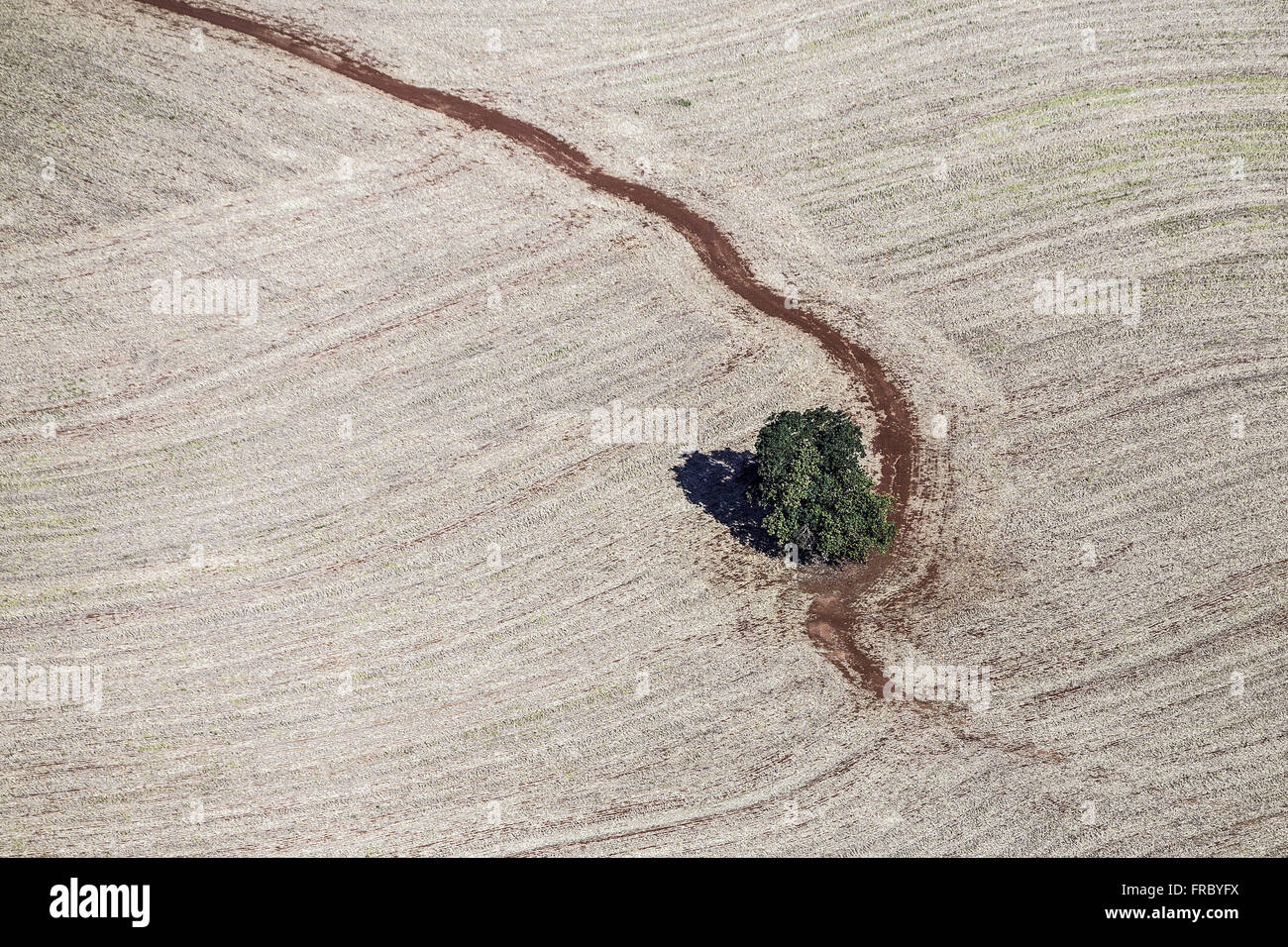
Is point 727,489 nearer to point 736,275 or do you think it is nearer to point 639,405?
point 639,405

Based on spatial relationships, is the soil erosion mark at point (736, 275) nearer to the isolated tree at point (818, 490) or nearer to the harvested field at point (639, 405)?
the harvested field at point (639, 405)

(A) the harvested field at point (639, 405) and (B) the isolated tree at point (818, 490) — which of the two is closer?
(A) the harvested field at point (639, 405)

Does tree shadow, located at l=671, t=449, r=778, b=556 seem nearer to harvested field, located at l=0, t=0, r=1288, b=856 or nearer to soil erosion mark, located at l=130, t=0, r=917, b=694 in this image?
harvested field, located at l=0, t=0, r=1288, b=856

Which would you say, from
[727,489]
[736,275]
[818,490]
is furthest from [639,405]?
[818,490]

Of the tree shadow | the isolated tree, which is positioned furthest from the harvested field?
the isolated tree

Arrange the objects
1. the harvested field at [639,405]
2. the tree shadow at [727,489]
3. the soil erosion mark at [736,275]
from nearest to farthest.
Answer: the harvested field at [639,405] → the soil erosion mark at [736,275] → the tree shadow at [727,489]

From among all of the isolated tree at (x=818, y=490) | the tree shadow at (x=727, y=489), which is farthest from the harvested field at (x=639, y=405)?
the isolated tree at (x=818, y=490)

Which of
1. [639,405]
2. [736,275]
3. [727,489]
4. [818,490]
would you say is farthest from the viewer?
[736,275]
